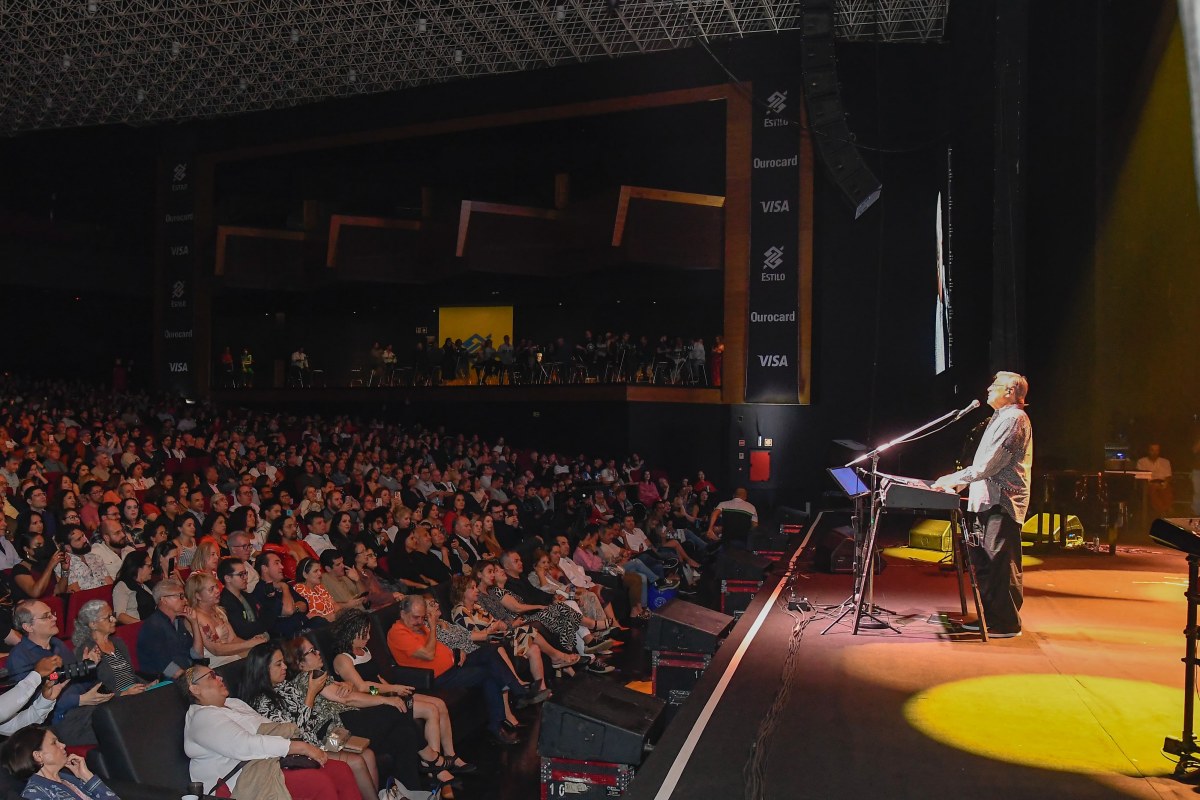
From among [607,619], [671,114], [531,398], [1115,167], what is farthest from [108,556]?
[671,114]

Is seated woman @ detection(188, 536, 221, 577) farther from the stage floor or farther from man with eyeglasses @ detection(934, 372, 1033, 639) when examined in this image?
man with eyeglasses @ detection(934, 372, 1033, 639)

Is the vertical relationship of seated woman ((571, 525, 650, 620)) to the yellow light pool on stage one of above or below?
below

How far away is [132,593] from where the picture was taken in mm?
5801

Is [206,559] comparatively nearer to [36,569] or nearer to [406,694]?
[36,569]

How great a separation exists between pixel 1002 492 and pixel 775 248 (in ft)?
40.9

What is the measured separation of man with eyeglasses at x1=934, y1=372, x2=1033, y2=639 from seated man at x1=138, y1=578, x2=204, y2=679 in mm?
3844

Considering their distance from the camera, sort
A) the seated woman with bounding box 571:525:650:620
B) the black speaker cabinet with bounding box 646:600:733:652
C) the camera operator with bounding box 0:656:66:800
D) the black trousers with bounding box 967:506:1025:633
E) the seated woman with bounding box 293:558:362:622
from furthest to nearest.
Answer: the seated woman with bounding box 571:525:650:620 → the seated woman with bounding box 293:558:362:622 → the black speaker cabinet with bounding box 646:600:733:652 → the black trousers with bounding box 967:506:1025:633 → the camera operator with bounding box 0:656:66:800

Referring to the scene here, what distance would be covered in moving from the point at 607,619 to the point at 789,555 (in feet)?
5.97

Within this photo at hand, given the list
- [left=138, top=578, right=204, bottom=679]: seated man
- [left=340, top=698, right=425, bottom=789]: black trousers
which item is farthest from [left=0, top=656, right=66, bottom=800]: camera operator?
[left=340, top=698, right=425, bottom=789]: black trousers

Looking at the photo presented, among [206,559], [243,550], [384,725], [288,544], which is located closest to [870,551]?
[384,725]

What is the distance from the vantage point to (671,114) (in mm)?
18875

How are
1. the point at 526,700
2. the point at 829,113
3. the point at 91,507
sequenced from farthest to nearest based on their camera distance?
the point at 829,113
the point at 91,507
the point at 526,700

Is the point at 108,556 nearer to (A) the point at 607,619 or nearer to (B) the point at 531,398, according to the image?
(A) the point at 607,619

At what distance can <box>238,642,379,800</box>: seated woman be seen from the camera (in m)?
4.41
